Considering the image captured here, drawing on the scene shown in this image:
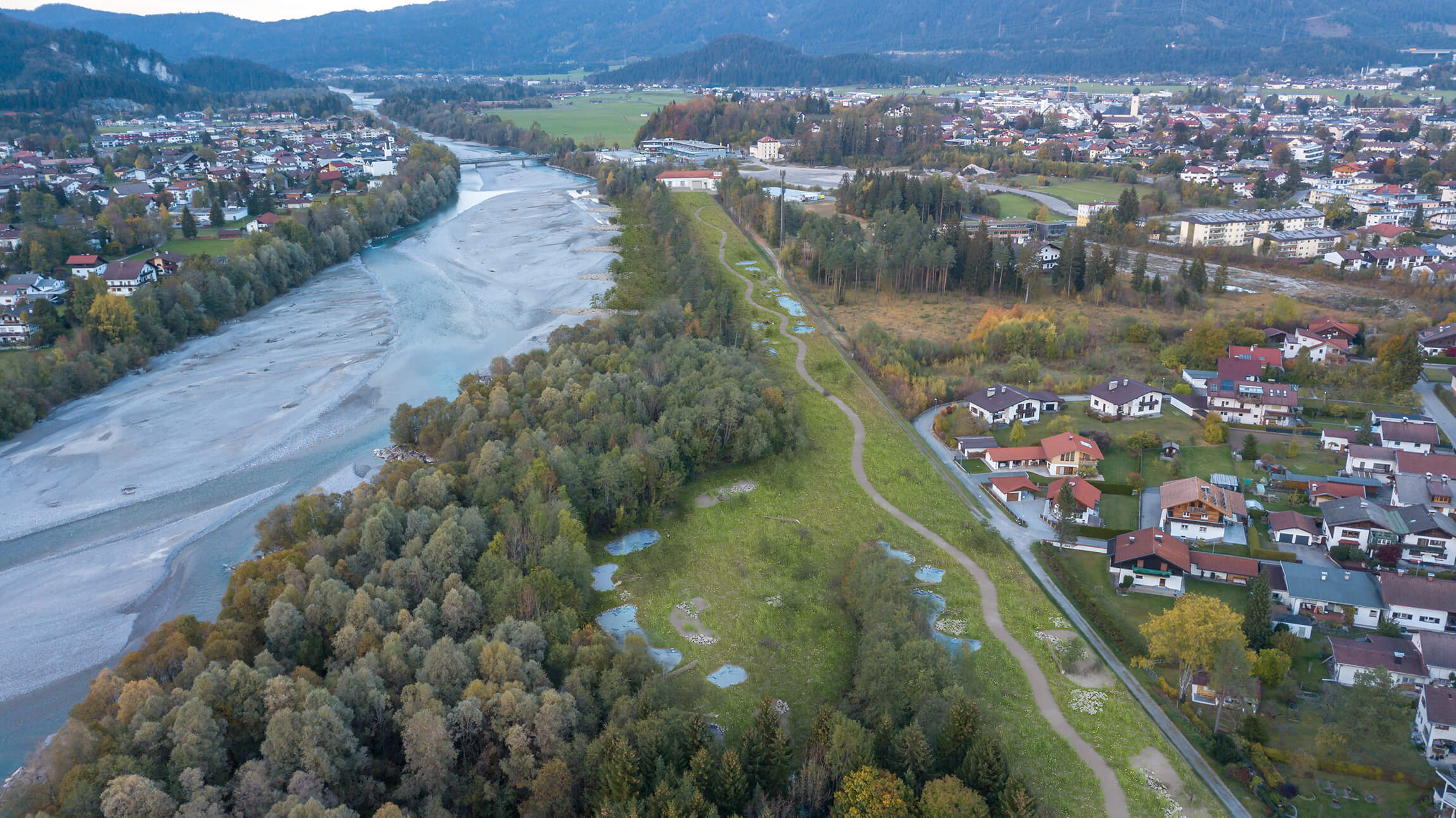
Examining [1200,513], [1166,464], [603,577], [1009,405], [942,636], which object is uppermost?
[1009,405]

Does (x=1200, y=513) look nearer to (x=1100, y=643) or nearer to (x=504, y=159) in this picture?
(x=1100, y=643)

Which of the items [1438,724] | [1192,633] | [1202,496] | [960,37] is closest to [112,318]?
[1192,633]

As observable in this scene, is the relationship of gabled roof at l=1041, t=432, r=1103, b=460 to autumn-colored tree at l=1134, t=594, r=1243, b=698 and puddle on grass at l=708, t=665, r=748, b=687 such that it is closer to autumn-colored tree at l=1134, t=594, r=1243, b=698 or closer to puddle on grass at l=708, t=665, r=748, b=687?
autumn-colored tree at l=1134, t=594, r=1243, b=698

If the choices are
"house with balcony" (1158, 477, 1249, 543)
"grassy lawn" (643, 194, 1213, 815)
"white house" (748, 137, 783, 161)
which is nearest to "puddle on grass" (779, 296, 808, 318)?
"grassy lawn" (643, 194, 1213, 815)

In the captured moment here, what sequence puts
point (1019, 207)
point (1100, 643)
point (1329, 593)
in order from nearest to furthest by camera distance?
point (1100, 643), point (1329, 593), point (1019, 207)

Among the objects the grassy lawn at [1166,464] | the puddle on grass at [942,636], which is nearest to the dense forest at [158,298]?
the puddle on grass at [942,636]
